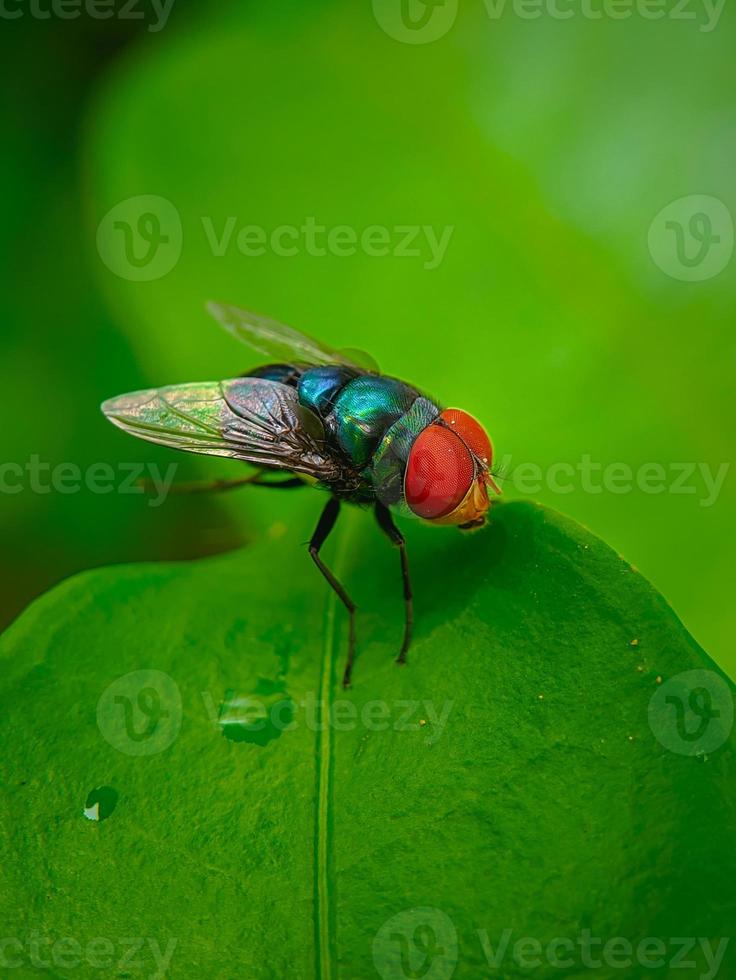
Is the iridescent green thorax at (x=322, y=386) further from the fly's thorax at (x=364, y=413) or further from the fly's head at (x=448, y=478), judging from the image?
the fly's head at (x=448, y=478)

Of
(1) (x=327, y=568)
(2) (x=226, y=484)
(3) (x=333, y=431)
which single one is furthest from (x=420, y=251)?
(1) (x=327, y=568)

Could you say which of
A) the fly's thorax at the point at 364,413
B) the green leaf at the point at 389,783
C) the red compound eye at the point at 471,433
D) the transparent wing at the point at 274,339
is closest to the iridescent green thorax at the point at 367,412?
the fly's thorax at the point at 364,413

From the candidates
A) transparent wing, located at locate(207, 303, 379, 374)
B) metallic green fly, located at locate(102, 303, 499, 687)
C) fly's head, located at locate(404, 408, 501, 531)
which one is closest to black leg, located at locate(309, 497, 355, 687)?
metallic green fly, located at locate(102, 303, 499, 687)

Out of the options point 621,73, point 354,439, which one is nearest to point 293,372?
point 354,439

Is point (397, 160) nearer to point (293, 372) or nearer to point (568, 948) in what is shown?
point (293, 372)

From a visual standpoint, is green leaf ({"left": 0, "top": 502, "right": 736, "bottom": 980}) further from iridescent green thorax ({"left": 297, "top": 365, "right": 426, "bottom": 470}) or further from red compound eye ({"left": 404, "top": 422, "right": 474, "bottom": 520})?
iridescent green thorax ({"left": 297, "top": 365, "right": 426, "bottom": 470})

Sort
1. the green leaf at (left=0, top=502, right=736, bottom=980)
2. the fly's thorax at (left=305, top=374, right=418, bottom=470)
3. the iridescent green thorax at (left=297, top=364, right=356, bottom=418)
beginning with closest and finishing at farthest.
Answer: the green leaf at (left=0, top=502, right=736, bottom=980), the fly's thorax at (left=305, top=374, right=418, bottom=470), the iridescent green thorax at (left=297, top=364, right=356, bottom=418)

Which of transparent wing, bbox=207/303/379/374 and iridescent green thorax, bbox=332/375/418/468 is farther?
transparent wing, bbox=207/303/379/374
